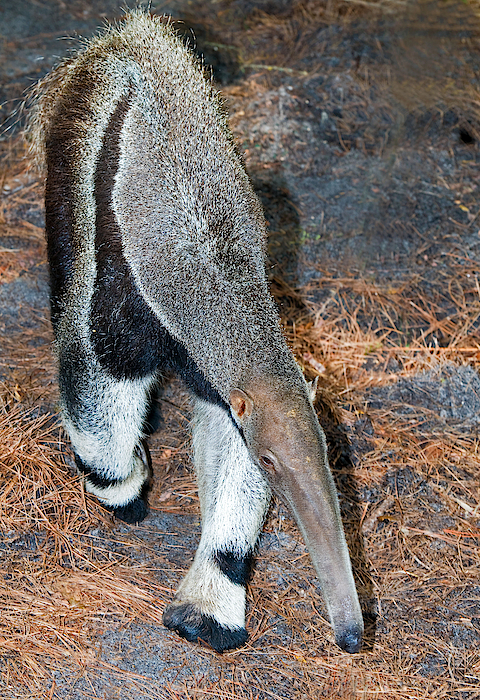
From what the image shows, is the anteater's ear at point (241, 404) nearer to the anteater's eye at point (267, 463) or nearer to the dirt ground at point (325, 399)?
the anteater's eye at point (267, 463)

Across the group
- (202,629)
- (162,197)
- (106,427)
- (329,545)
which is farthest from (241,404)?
(202,629)

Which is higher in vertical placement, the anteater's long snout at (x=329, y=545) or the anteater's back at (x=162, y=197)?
the anteater's back at (x=162, y=197)

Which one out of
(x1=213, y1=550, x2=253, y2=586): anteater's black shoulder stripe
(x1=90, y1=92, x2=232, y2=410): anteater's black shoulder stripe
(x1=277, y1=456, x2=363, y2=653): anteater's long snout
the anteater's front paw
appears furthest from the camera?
(x1=213, y1=550, x2=253, y2=586): anteater's black shoulder stripe

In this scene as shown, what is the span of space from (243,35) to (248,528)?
6.05 metres

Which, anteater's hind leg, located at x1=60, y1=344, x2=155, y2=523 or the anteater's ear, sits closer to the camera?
the anteater's ear

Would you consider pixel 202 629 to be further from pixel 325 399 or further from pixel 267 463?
pixel 325 399

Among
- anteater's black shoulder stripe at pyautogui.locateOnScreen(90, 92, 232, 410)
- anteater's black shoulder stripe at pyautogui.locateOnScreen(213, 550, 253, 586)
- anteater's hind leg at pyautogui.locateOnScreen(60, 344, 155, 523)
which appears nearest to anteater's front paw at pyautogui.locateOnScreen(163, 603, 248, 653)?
anteater's black shoulder stripe at pyautogui.locateOnScreen(213, 550, 253, 586)

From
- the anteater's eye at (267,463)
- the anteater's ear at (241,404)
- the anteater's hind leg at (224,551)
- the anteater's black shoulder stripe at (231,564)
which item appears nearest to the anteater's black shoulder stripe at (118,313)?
the anteater's hind leg at (224,551)

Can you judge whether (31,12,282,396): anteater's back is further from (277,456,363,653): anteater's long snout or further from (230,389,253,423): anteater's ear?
(277,456,363,653): anteater's long snout

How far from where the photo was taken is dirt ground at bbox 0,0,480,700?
3141 mm

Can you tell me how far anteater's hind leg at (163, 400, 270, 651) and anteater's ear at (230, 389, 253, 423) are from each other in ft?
1.89

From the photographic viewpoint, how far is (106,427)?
11.2ft

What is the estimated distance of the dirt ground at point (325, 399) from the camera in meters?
3.14

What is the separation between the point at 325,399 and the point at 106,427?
148cm
